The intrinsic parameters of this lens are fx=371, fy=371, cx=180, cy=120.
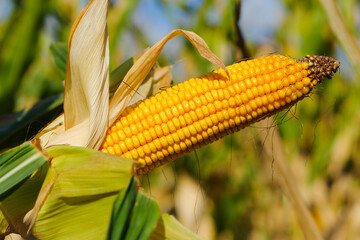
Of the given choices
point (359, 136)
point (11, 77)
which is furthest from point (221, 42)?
point (359, 136)

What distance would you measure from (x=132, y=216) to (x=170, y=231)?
12 cm

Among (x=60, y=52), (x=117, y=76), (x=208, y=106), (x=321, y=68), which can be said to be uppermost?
(x=60, y=52)

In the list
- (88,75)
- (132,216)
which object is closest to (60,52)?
(88,75)

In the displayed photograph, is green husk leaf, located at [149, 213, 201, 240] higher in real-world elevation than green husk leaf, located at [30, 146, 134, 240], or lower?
lower

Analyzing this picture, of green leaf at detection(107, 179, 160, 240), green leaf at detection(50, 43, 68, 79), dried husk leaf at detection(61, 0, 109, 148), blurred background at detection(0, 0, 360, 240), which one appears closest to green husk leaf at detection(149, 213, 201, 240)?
green leaf at detection(107, 179, 160, 240)

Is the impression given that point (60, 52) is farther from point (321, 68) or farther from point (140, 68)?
point (321, 68)

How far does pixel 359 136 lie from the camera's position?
380 cm

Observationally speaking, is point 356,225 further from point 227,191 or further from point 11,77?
point 11,77

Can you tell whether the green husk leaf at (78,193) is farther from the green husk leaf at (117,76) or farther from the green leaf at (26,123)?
the green leaf at (26,123)

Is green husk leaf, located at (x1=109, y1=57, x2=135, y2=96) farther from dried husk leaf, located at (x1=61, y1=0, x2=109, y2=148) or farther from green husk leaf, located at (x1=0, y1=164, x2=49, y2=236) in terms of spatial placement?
green husk leaf, located at (x1=0, y1=164, x2=49, y2=236)

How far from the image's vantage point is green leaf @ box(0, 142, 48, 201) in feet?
2.71

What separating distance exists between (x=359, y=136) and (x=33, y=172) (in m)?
3.67

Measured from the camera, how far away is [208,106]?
974mm

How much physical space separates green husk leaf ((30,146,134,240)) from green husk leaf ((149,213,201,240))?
0.46ft
